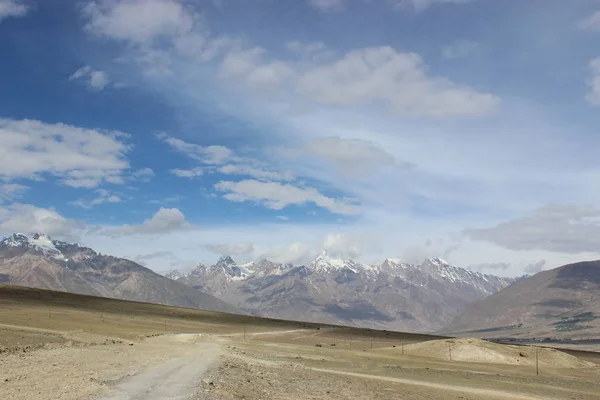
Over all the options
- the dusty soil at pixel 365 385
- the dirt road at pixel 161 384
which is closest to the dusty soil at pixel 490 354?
the dusty soil at pixel 365 385

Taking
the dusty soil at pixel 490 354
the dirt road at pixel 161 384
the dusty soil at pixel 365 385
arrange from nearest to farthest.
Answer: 1. the dirt road at pixel 161 384
2. the dusty soil at pixel 365 385
3. the dusty soil at pixel 490 354

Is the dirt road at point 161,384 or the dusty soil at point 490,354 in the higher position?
the dirt road at point 161,384

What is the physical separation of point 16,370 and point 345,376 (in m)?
24.5

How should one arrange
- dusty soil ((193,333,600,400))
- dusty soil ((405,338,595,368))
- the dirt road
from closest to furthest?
the dirt road < dusty soil ((193,333,600,400)) < dusty soil ((405,338,595,368))

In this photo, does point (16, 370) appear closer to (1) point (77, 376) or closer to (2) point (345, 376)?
(1) point (77, 376)

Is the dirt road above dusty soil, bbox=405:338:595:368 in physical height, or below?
above

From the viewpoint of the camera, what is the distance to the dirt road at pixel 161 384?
22.2 m

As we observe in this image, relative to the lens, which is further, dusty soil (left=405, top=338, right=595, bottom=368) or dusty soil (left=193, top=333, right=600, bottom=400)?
dusty soil (left=405, top=338, right=595, bottom=368)

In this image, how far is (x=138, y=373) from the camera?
1193 inches

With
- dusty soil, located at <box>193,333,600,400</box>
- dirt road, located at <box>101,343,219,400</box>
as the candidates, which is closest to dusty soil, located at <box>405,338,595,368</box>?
dusty soil, located at <box>193,333,600,400</box>

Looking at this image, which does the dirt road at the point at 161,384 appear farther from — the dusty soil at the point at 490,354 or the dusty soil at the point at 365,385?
the dusty soil at the point at 490,354

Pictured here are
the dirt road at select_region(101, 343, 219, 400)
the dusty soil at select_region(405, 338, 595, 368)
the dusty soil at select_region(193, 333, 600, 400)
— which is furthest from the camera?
the dusty soil at select_region(405, 338, 595, 368)

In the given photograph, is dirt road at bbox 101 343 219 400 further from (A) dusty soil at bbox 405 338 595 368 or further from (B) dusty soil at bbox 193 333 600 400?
(A) dusty soil at bbox 405 338 595 368

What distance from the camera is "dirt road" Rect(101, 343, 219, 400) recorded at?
876 inches
